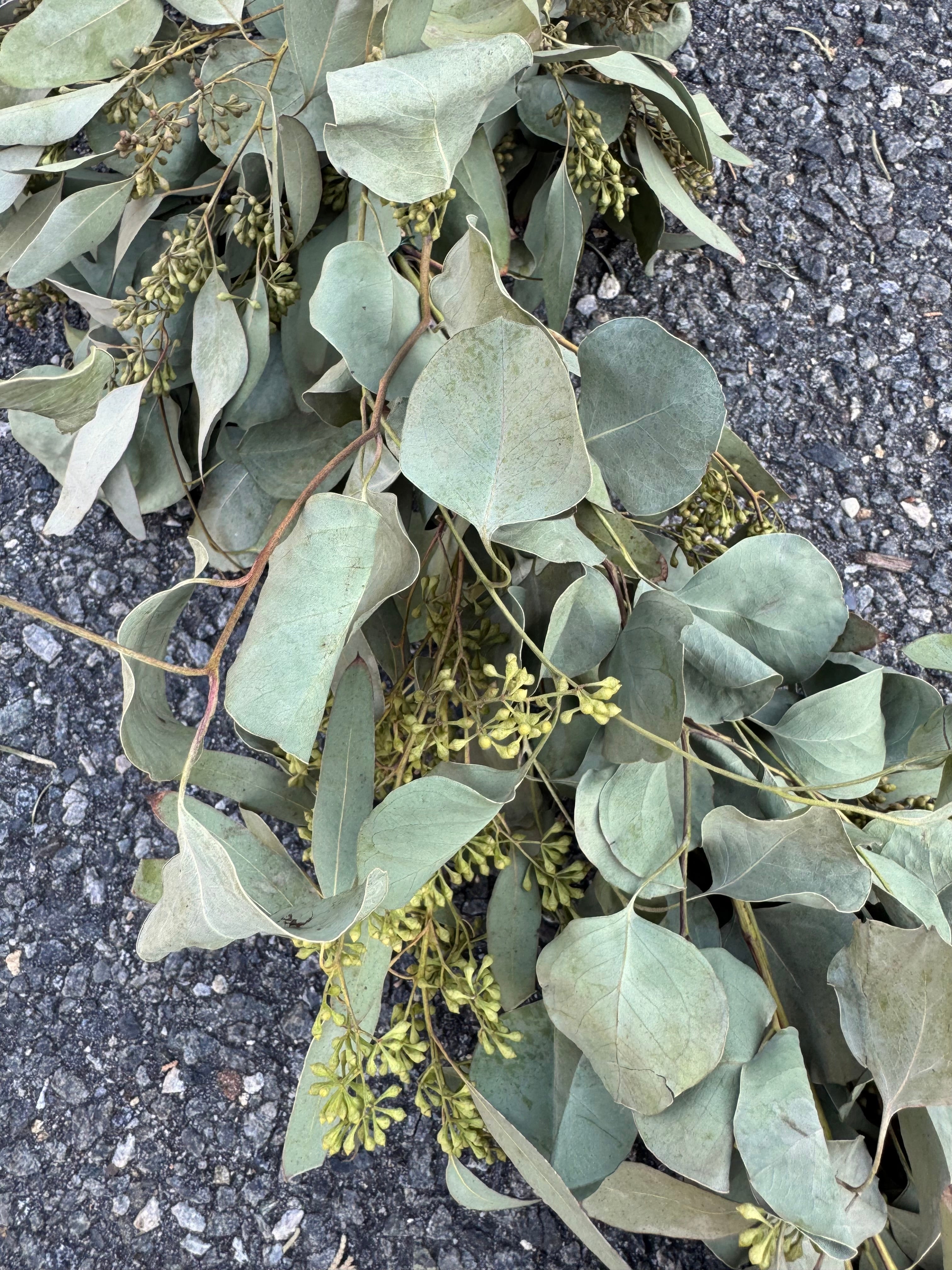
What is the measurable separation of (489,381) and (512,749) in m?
0.24

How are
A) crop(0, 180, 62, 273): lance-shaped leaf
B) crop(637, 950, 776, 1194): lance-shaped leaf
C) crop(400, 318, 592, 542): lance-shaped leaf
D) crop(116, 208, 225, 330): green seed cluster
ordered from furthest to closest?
crop(0, 180, 62, 273): lance-shaped leaf < crop(116, 208, 225, 330): green seed cluster < crop(637, 950, 776, 1194): lance-shaped leaf < crop(400, 318, 592, 542): lance-shaped leaf

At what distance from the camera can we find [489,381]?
640mm

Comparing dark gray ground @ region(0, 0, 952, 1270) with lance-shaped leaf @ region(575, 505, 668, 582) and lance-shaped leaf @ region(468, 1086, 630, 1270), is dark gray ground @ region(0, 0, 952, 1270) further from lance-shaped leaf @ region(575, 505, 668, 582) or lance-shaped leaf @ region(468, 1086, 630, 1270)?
lance-shaped leaf @ region(575, 505, 668, 582)

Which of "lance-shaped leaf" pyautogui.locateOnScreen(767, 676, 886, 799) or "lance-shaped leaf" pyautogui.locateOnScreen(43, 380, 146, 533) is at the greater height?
"lance-shaped leaf" pyautogui.locateOnScreen(43, 380, 146, 533)

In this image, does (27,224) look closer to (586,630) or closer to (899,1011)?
(586,630)

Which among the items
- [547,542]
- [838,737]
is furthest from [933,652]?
[547,542]

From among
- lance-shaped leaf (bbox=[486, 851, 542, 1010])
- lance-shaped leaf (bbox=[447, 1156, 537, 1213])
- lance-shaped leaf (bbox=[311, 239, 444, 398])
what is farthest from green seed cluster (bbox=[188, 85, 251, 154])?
lance-shaped leaf (bbox=[447, 1156, 537, 1213])

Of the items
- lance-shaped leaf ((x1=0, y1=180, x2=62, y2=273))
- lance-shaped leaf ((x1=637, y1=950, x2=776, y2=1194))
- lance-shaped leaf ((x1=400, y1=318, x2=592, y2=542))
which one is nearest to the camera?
lance-shaped leaf ((x1=400, y1=318, x2=592, y2=542))

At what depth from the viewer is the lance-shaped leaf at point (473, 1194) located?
859 mm

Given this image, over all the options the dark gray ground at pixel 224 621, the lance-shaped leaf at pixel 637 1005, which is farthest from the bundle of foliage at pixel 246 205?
the lance-shaped leaf at pixel 637 1005

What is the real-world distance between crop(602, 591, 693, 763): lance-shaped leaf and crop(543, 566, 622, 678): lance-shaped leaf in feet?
0.04

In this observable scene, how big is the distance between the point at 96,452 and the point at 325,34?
402mm

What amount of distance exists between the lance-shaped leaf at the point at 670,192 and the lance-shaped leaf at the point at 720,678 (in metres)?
0.45

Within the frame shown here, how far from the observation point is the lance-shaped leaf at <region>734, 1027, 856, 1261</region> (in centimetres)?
68
